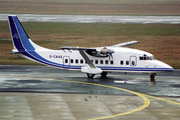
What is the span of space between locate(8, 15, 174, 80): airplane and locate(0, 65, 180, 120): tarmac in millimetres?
1161

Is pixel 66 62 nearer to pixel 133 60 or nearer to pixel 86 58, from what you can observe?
pixel 86 58

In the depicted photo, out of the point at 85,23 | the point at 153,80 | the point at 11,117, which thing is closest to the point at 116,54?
the point at 153,80

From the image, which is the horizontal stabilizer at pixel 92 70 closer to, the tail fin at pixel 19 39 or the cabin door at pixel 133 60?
the cabin door at pixel 133 60

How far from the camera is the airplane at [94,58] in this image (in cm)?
3644

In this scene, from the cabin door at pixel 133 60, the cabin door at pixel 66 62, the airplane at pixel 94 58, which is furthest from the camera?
the cabin door at pixel 66 62

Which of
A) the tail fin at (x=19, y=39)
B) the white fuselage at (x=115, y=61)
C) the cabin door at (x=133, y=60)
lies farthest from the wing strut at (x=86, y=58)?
the tail fin at (x=19, y=39)

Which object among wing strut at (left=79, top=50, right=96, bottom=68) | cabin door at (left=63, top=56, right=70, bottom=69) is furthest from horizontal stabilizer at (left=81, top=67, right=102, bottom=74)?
cabin door at (left=63, top=56, right=70, bottom=69)

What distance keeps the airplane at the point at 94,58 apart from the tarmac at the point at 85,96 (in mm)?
1161

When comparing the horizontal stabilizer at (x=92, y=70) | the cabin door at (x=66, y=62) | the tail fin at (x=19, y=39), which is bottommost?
the horizontal stabilizer at (x=92, y=70)

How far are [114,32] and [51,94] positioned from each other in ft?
163

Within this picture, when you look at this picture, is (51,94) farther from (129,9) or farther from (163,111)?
(129,9)

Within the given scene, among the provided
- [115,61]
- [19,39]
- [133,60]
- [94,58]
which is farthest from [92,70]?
[19,39]

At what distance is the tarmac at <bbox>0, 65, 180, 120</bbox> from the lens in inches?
917

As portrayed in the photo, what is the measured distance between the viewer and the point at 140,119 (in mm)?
22297
